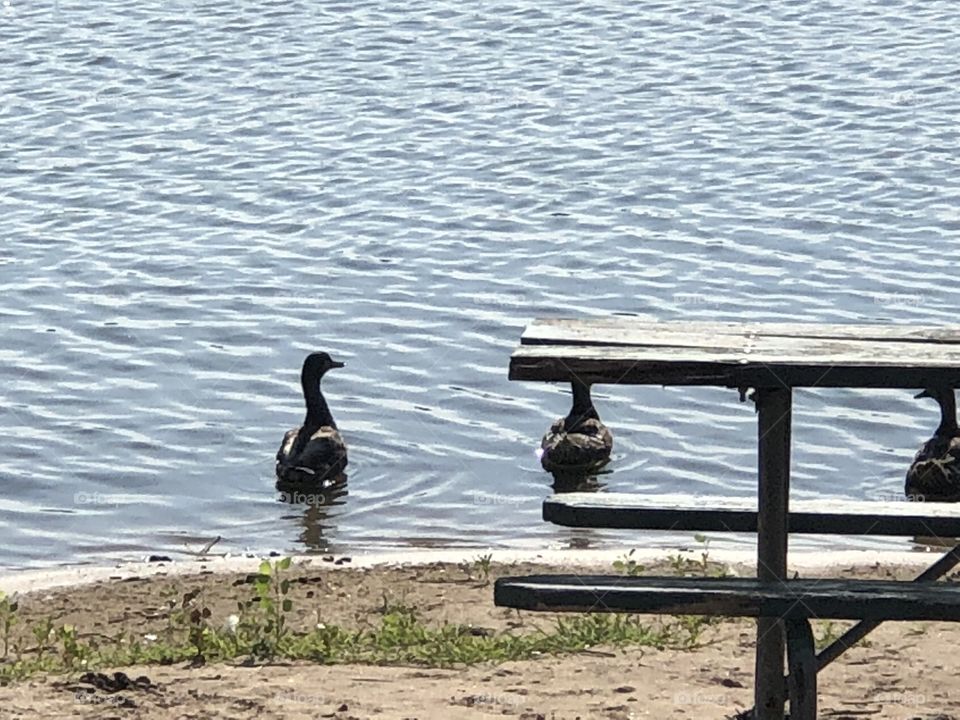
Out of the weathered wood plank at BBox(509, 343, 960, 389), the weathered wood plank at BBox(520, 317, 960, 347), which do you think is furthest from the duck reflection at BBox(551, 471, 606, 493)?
the weathered wood plank at BBox(509, 343, 960, 389)

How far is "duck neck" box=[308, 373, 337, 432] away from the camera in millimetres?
11180

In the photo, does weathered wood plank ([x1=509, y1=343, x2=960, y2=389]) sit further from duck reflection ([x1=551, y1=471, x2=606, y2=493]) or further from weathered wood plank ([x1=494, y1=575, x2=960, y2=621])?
duck reflection ([x1=551, y1=471, x2=606, y2=493])

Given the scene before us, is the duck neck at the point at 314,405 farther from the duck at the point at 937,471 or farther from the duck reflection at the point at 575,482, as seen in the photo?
the duck at the point at 937,471

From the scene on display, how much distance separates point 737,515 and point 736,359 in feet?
3.43

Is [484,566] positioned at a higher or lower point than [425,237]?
lower

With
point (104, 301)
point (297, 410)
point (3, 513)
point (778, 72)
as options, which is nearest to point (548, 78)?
point (778, 72)

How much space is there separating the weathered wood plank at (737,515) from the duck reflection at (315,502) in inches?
170

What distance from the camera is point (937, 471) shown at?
10406 mm

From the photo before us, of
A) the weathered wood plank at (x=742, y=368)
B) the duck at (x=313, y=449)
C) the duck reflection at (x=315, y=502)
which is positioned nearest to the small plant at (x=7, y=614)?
the duck reflection at (x=315, y=502)

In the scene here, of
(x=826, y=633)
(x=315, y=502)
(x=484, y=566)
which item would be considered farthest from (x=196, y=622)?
(x=315, y=502)

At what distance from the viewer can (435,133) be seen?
18344 millimetres

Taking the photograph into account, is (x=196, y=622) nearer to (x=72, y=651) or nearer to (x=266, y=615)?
(x=266, y=615)

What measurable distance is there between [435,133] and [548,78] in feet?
7.41

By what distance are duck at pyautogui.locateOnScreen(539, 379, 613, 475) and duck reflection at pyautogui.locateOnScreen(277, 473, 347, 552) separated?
1106 millimetres
